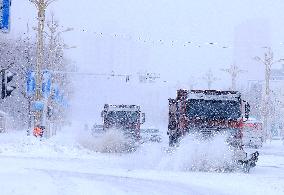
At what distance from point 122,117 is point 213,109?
1230cm

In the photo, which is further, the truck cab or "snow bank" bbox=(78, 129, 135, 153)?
"snow bank" bbox=(78, 129, 135, 153)

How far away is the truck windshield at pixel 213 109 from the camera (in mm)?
21859

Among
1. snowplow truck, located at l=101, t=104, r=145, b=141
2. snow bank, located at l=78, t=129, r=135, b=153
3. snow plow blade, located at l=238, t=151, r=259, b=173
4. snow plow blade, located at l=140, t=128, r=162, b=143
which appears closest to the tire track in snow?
snow plow blade, located at l=238, t=151, r=259, b=173

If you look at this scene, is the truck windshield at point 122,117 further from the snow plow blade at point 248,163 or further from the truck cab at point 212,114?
the snow plow blade at point 248,163

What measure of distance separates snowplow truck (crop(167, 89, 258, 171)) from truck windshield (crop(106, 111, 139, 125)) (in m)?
11.0

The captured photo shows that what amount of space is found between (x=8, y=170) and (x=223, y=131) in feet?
24.7

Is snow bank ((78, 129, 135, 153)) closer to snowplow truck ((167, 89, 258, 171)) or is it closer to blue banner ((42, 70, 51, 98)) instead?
blue banner ((42, 70, 51, 98))

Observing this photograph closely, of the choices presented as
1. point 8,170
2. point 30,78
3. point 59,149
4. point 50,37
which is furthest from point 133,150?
point 50,37

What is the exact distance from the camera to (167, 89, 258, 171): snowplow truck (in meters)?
21.3

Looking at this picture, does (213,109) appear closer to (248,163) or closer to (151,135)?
(248,163)

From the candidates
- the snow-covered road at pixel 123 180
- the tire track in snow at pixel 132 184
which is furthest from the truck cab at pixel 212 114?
the tire track in snow at pixel 132 184

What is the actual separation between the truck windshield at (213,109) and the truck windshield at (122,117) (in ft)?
38.5

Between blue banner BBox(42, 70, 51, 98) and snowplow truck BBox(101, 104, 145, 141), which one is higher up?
blue banner BBox(42, 70, 51, 98)

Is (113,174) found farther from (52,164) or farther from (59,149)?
(59,149)
